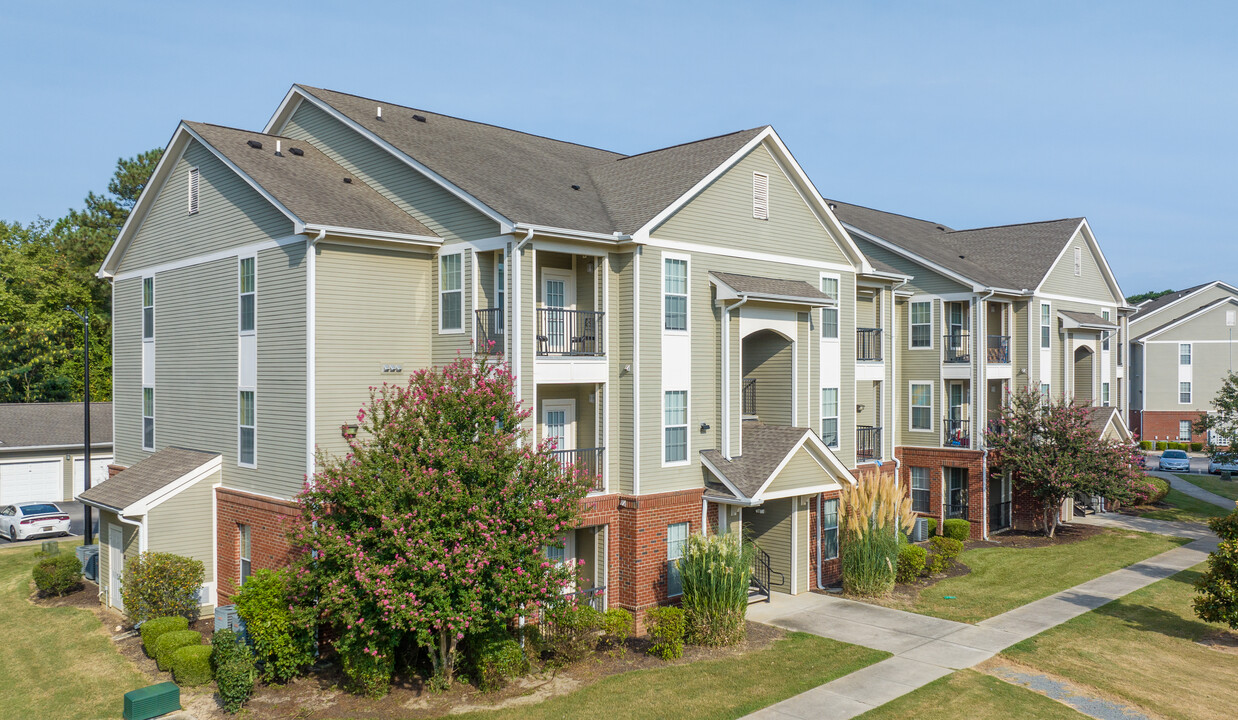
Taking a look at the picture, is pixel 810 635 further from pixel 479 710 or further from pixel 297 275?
pixel 297 275

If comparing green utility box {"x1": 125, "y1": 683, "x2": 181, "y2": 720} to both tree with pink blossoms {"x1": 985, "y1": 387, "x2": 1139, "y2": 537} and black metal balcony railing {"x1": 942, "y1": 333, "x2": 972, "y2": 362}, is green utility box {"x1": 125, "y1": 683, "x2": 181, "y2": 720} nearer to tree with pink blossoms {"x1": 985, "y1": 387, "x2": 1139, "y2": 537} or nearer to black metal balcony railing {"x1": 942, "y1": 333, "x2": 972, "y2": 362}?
tree with pink blossoms {"x1": 985, "y1": 387, "x2": 1139, "y2": 537}

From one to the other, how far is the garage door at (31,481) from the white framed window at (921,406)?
37831 millimetres

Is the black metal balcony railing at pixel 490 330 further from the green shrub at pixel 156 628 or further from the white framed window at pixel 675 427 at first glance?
the green shrub at pixel 156 628

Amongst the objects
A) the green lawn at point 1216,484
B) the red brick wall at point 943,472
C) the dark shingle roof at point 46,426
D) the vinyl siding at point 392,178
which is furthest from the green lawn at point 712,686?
the green lawn at point 1216,484

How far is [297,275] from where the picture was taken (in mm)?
18609

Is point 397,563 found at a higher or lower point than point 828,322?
lower

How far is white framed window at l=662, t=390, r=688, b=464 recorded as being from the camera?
20.4 metres

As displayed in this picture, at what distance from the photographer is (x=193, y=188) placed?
73.4 ft

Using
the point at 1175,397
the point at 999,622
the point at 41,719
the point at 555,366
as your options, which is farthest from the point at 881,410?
the point at 1175,397

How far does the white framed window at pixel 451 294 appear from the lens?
64.3 ft

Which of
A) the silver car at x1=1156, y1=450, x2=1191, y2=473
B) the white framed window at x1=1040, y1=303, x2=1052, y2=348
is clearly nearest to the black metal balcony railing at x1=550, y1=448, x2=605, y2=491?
the white framed window at x1=1040, y1=303, x2=1052, y2=348

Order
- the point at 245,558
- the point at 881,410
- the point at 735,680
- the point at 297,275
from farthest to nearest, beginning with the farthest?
the point at 881,410
the point at 245,558
the point at 297,275
the point at 735,680

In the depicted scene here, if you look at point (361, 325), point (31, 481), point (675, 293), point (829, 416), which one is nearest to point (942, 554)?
point (829, 416)

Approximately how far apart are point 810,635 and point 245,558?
1311 centimetres
